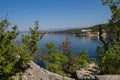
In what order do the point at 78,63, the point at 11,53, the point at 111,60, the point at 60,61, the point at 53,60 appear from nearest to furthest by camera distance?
the point at 11,53 → the point at 111,60 → the point at 53,60 → the point at 60,61 → the point at 78,63

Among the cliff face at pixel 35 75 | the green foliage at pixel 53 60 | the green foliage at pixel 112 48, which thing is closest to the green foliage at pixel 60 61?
the green foliage at pixel 53 60

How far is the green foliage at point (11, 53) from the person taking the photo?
15.4 metres

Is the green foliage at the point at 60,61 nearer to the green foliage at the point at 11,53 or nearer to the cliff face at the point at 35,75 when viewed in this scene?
the cliff face at the point at 35,75

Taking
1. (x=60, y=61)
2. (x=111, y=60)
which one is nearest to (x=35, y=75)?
(x=111, y=60)

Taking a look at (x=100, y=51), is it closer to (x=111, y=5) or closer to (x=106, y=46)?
(x=106, y=46)

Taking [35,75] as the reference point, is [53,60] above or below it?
below

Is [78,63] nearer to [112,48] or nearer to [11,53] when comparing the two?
[112,48]

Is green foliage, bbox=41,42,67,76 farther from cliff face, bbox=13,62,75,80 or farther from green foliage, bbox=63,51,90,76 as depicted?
cliff face, bbox=13,62,75,80

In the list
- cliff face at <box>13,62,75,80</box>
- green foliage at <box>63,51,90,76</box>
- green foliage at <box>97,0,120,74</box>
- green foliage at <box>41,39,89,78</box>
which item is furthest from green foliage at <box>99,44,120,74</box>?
green foliage at <box>63,51,90,76</box>

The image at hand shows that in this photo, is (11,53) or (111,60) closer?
(11,53)

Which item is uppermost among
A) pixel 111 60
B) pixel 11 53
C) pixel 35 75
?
pixel 11 53

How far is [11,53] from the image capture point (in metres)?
16.0

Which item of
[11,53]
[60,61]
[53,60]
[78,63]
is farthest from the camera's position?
[78,63]

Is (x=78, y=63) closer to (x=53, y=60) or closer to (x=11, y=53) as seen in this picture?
(x=53, y=60)
